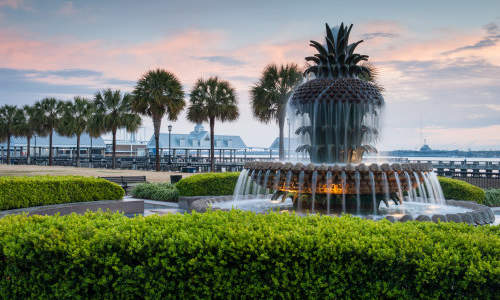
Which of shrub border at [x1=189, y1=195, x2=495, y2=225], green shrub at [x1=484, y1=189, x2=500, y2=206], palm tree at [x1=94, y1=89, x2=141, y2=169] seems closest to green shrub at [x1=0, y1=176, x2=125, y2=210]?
shrub border at [x1=189, y1=195, x2=495, y2=225]

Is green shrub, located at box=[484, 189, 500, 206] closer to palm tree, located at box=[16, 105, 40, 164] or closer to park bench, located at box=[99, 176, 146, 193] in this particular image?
park bench, located at box=[99, 176, 146, 193]

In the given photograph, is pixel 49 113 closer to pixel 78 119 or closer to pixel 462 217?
pixel 78 119

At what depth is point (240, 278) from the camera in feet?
12.7

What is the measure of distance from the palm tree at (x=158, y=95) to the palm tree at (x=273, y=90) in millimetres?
9455

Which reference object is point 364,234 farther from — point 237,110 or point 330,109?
point 237,110

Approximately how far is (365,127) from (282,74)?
24.4 meters

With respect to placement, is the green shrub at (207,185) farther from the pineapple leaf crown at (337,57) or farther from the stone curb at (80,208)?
the pineapple leaf crown at (337,57)

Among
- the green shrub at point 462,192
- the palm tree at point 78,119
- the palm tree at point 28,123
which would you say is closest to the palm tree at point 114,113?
the palm tree at point 78,119

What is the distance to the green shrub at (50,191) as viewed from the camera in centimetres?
1147

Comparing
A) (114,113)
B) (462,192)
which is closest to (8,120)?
(114,113)

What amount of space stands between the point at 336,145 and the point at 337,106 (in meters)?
0.91

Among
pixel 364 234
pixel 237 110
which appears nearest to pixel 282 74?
pixel 237 110

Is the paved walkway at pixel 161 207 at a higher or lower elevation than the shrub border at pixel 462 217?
lower

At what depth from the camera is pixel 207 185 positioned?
1570cm
